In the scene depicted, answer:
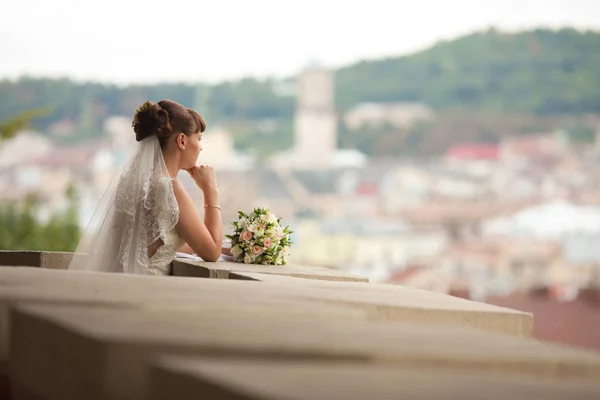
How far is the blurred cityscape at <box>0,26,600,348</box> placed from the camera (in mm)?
37344

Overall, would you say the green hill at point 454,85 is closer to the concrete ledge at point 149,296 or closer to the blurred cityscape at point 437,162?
the blurred cityscape at point 437,162

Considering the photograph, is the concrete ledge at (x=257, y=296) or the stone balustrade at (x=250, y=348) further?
the concrete ledge at (x=257, y=296)

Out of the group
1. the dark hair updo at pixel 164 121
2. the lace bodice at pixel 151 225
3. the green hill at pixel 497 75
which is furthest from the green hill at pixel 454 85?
the lace bodice at pixel 151 225

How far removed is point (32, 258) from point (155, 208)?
0.46m

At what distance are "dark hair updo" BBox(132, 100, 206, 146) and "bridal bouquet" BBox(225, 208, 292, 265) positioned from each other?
39 cm

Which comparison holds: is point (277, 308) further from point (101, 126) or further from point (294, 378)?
point (101, 126)

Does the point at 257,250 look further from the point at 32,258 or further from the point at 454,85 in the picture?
the point at 454,85

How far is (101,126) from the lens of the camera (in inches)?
1312

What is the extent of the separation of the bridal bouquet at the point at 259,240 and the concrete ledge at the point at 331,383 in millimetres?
→ 2482

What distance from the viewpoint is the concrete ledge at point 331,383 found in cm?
106

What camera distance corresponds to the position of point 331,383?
3.69 feet

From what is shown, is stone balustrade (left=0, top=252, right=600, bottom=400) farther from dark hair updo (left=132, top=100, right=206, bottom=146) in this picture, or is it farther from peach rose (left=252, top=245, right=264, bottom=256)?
dark hair updo (left=132, top=100, right=206, bottom=146)

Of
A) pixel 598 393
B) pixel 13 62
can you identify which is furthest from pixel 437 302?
pixel 13 62

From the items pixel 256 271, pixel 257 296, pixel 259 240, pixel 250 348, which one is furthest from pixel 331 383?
pixel 259 240
